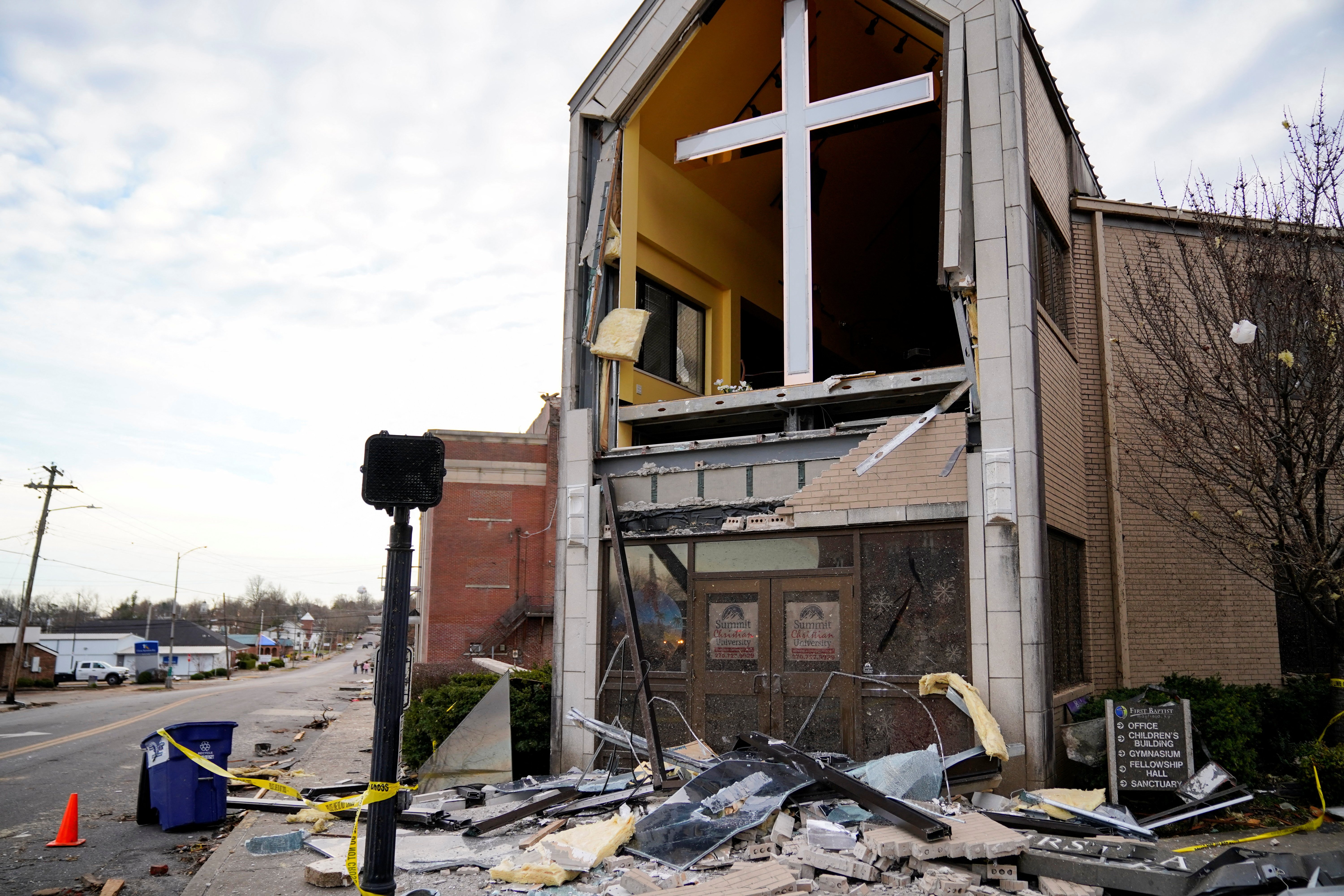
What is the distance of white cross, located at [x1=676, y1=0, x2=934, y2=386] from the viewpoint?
40.1ft

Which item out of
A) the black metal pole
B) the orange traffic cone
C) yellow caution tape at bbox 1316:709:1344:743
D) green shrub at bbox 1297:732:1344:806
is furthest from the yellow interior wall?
yellow caution tape at bbox 1316:709:1344:743

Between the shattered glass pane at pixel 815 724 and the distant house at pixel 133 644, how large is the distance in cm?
6303

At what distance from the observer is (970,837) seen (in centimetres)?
733

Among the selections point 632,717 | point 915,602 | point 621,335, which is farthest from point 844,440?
point 632,717

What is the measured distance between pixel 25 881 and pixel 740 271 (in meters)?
13.4

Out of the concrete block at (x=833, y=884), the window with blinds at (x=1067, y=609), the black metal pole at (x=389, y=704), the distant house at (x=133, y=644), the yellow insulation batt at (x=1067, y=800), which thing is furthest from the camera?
the distant house at (x=133, y=644)

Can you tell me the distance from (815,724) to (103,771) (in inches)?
488

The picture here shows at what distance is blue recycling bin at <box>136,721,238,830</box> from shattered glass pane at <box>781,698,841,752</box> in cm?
628

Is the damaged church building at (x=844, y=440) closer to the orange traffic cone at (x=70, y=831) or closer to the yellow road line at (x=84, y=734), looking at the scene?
the orange traffic cone at (x=70, y=831)

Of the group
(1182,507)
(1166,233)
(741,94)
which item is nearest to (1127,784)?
(1182,507)

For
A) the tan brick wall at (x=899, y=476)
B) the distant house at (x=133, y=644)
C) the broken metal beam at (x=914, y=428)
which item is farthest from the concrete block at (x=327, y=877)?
the distant house at (x=133, y=644)

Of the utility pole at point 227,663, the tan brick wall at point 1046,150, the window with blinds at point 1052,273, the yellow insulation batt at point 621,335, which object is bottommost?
the utility pole at point 227,663

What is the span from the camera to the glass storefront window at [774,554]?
1095 cm

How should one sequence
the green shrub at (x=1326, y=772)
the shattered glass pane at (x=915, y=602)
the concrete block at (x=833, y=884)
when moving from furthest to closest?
the shattered glass pane at (x=915, y=602), the green shrub at (x=1326, y=772), the concrete block at (x=833, y=884)
